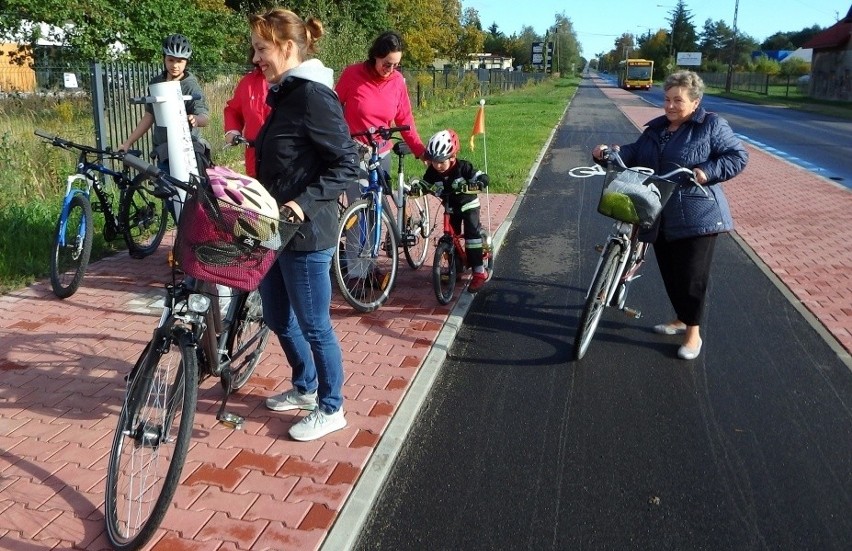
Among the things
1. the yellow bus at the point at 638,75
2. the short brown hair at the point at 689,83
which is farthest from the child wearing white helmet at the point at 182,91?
the yellow bus at the point at 638,75

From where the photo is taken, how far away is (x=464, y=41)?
58188 mm

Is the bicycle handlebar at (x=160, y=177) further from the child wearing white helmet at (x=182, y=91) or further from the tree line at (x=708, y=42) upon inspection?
the tree line at (x=708, y=42)

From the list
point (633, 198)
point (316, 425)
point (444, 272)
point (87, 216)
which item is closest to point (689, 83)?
point (633, 198)

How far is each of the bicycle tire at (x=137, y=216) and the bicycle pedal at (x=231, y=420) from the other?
3.49m

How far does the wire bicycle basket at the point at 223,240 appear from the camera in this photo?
9.74 ft

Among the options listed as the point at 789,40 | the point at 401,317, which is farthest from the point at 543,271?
the point at 789,40

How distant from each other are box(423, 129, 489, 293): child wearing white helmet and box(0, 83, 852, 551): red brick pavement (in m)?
0.61

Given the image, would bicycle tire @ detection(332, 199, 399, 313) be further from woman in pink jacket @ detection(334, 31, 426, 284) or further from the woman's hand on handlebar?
the woman's hand on handlebar

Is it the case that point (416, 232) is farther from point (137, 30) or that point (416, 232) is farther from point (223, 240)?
point (137, 30)

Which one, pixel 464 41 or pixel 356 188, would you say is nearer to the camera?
pixel 356 188

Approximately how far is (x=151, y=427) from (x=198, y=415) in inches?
42.7

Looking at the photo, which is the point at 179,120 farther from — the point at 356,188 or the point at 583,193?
the point at 583,193

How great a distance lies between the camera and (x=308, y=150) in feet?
11.5

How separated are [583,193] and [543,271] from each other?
5355mm
